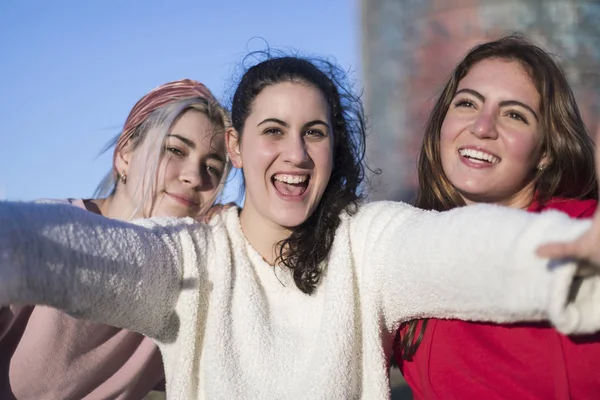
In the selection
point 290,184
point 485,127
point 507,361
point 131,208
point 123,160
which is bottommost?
point 507,361

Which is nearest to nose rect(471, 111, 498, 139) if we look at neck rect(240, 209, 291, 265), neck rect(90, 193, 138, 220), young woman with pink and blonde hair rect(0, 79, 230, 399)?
neck rect(240, 209, 291, 265)

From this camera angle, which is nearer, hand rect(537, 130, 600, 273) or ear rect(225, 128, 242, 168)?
hand rect(537, 130, 600, 273)

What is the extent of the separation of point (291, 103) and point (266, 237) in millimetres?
425

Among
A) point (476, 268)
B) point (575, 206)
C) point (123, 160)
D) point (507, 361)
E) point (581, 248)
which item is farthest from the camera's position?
point (123, 160)

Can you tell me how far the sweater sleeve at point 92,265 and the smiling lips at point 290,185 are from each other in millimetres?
319

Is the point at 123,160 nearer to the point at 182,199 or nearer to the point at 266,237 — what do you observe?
the point at 182,199

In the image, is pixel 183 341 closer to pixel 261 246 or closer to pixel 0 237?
pixel 261 246

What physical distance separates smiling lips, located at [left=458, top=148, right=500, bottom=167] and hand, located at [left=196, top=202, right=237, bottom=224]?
79 cm

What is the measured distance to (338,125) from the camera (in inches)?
88.0

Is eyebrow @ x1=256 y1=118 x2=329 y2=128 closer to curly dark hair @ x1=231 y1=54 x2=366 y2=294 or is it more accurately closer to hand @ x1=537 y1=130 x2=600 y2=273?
curly dark hair @ x1=231 y1=54 x2=366 y2=294

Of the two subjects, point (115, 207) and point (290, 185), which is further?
point (115, 207)

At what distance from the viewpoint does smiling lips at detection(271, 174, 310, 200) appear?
6.57 feet

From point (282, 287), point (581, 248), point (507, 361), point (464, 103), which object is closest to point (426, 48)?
point (464, 103)

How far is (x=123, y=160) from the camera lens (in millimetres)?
2715
